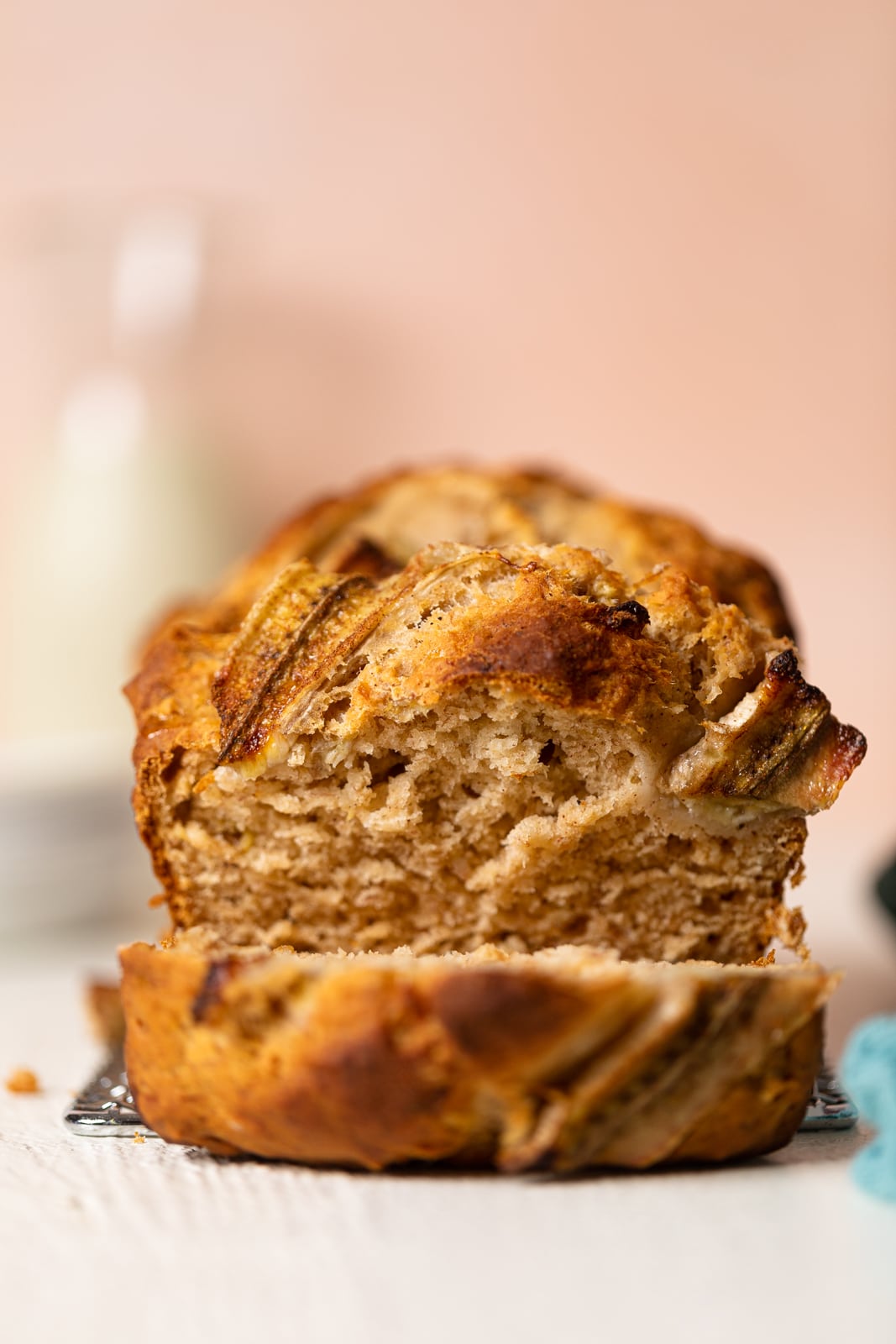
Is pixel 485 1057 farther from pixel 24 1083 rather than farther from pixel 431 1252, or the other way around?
pixel 24 1083

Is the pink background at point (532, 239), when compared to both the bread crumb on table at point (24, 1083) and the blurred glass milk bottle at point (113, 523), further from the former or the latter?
the bread crumb on table at point (24, 1083)

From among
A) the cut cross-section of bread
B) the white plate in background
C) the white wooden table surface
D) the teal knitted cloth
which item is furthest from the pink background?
Result: the white wooden table surface

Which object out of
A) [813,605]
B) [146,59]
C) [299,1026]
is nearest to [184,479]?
[146,59]

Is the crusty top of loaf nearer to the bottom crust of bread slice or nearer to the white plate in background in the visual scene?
the bottom crust of bread slice

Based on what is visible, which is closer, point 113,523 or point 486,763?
point 486,763

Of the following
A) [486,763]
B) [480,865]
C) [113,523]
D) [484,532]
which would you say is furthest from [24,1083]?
[113,523]

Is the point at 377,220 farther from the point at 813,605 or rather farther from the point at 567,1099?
the point at 567,1099

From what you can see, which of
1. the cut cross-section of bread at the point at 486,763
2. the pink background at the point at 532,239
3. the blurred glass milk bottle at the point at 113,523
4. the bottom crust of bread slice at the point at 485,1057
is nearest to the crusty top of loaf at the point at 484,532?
the cut cross-section of bread at the point at 486,763
